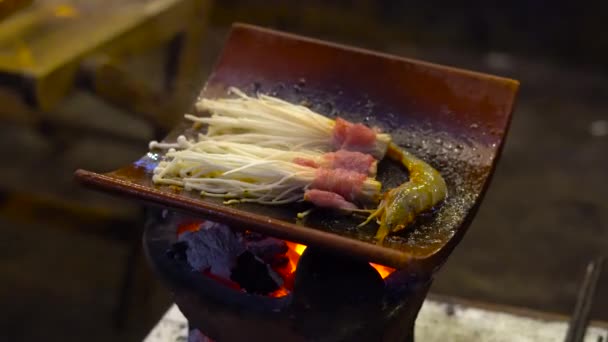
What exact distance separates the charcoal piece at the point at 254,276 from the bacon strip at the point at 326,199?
25 centimetres

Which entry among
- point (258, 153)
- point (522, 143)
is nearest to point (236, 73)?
point (258, 153)

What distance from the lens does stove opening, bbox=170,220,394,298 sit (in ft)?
6.34

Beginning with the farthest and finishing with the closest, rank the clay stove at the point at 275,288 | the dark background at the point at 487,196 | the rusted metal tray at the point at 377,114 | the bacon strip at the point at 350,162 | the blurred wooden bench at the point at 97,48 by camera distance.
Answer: the dark background at the point at 487,196 < the blurred wooden bench at the point at 97,48 < the bacon strip at the point at 350,162 < the clay stove at the point at 275,288 < the rusted metal tray at the point at 377,114

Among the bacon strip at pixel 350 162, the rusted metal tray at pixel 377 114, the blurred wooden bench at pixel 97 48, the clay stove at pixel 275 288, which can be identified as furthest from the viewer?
the blurred wooden bench at pixel 97 48

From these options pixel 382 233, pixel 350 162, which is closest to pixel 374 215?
pixel 382 233

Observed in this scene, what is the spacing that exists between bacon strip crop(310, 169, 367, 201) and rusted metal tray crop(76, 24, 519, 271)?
65 mm

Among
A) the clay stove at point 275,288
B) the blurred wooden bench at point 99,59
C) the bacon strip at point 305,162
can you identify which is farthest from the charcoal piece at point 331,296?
the blurred wooden bench at point 99,59

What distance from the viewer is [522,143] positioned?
5.70m

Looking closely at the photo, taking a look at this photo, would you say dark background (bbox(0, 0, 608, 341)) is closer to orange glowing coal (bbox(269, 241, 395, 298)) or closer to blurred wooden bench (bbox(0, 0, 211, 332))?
blurred wooden bench (bbox(0, 0, 211, 332))

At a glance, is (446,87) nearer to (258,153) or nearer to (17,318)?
(258,153)

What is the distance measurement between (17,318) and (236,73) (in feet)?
7.06

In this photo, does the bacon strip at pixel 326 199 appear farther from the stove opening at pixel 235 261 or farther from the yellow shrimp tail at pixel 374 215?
the stove opening at pixel 235 261

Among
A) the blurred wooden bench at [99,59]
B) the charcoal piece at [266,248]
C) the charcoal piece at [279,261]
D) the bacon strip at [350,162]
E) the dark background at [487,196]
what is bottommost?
the dark background at [487,196]

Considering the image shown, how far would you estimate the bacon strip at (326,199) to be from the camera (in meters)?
1.80
